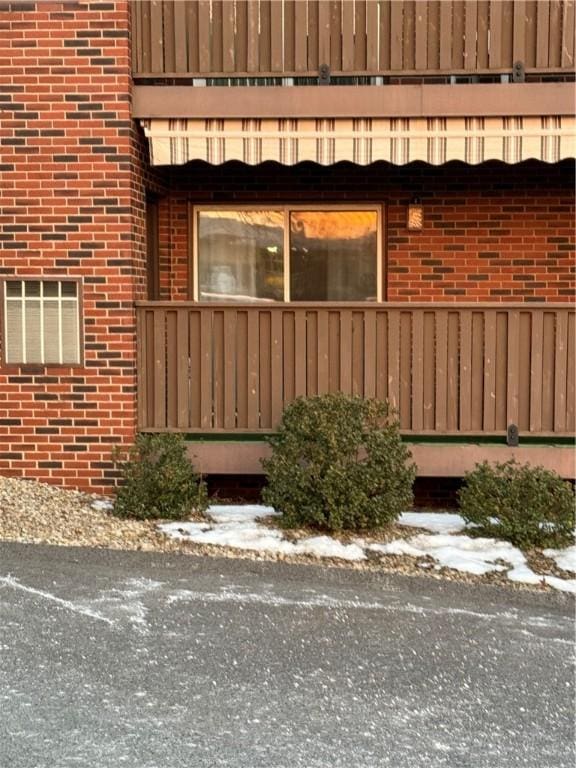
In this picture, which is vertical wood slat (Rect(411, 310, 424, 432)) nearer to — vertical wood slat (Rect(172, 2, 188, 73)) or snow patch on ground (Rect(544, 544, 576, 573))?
snow patch on ground (Rect(544, 544, 576, 573))

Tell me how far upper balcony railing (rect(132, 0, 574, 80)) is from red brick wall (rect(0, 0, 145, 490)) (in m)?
0.41

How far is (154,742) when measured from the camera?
12.7ft

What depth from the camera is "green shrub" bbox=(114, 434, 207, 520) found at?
7.62m

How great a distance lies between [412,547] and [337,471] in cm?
80

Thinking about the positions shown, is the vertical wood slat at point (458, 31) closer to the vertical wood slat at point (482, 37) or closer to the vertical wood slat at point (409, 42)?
the vertical wood slat at point (482, 37)

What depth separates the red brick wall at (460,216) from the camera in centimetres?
977

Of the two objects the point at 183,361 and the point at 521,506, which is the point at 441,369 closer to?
the point at 521,506

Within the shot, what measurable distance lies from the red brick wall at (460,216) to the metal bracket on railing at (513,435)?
6.74ft

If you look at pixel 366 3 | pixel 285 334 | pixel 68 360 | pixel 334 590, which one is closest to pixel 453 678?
pixel 334 590

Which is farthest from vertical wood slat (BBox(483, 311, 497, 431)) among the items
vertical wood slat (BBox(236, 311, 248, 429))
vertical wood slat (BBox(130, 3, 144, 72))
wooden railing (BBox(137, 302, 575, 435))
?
vertical wood slat (BBox(130, 3, 144, 72))

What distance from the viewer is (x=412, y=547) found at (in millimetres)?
7141

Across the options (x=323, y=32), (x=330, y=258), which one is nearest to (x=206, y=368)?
(x=330, y=258)

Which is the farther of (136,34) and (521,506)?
(136,34)

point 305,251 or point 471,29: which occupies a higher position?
point 471,29
